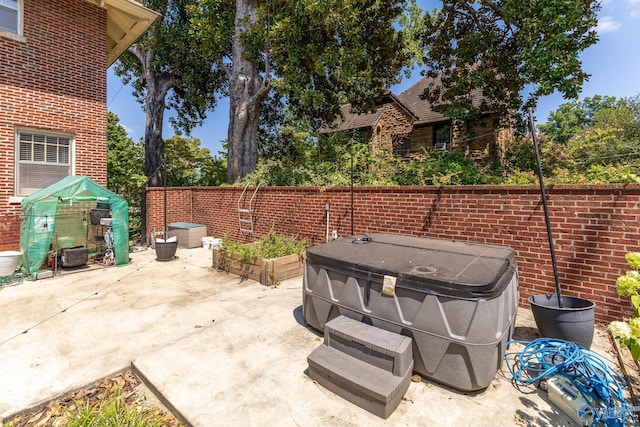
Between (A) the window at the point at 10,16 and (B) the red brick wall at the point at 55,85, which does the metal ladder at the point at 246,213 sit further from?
(A) the window at the point at 10,16

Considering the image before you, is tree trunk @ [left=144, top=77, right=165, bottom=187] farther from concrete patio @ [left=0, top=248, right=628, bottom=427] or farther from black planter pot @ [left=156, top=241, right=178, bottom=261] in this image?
concrete patio @ [left=0, top=248, right=628, bottom=427]

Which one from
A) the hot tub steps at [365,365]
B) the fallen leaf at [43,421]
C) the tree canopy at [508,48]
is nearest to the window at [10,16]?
the fallen leaf at [43,421]

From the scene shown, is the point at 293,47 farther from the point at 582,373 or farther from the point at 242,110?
the point at 582,373

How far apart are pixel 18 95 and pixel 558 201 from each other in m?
11.5

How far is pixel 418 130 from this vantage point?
15.8 metres

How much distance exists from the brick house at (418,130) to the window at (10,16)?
1084 cm

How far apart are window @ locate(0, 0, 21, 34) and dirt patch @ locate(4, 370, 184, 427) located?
9.20 m

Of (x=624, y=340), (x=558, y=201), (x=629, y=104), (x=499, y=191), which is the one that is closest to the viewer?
(x=624, y=340)

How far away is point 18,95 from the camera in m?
7.07

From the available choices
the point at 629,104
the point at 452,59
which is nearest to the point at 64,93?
the point at 452,59

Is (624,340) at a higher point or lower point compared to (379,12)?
lower

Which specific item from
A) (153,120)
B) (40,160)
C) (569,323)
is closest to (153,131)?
(153,120)

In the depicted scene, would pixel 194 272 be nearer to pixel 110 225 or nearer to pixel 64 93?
pixel 110 225

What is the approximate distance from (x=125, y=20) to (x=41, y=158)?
16.3 feet
